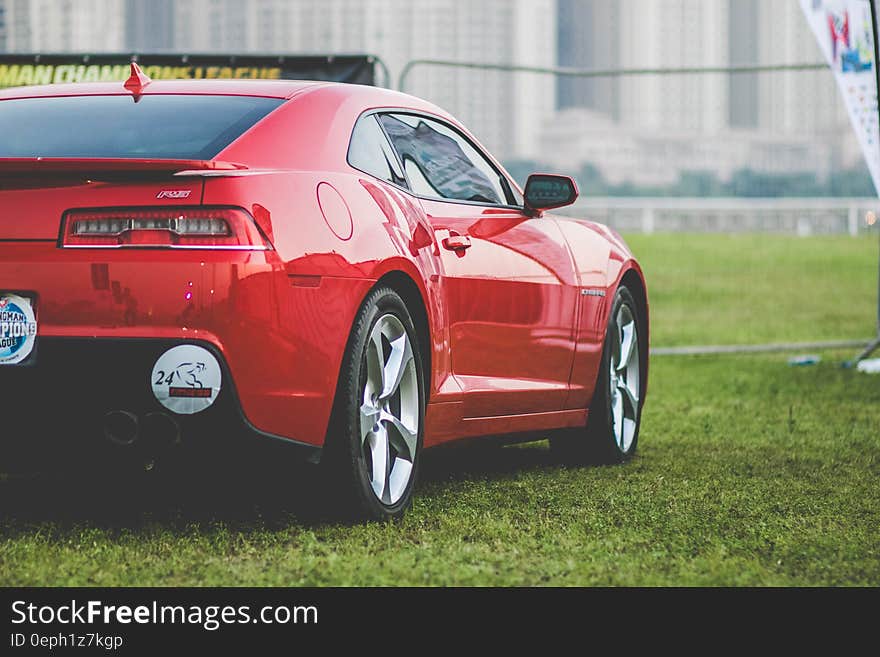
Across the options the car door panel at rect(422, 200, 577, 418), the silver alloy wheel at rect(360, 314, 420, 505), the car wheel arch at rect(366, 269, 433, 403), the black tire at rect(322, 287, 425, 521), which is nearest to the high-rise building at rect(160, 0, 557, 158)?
the car door panel at rect(422, 200, 577, 418)

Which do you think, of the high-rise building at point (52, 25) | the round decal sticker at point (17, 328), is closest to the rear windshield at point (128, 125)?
the round decal sticker at point (17, 328)

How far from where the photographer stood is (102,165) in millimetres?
4520

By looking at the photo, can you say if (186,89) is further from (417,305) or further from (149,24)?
(149,24)

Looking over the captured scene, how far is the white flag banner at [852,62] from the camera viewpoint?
11078 millimetres

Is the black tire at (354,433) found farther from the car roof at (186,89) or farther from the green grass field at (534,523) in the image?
the car roof at (186,89)

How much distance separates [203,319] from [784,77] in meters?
10.2

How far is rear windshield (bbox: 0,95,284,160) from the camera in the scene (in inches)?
190

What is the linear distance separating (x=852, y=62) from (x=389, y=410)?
7.06 metres

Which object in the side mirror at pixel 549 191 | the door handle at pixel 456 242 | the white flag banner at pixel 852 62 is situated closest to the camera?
the door handle at pixel 456 242

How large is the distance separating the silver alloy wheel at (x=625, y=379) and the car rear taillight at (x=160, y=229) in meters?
2.98

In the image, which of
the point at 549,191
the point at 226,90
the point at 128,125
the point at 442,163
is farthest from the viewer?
the point at 549,191

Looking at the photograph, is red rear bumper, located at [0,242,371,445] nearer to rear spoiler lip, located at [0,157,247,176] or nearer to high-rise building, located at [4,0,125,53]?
rear spoiler lip, located at [0,157,247,176]

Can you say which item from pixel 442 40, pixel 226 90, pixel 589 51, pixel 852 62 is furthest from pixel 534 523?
pixel 442 40

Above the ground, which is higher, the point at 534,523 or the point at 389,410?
the point at 389,410
